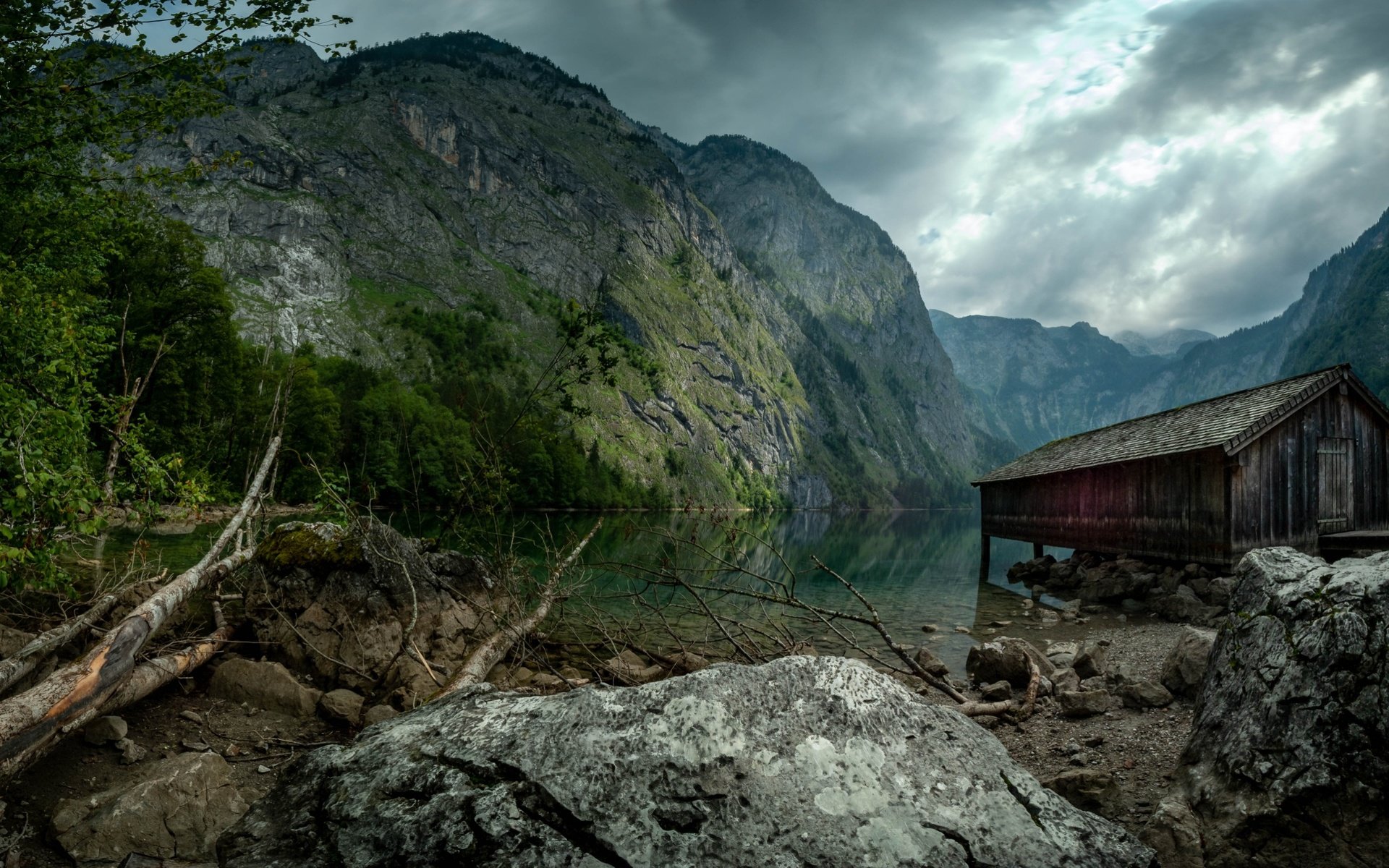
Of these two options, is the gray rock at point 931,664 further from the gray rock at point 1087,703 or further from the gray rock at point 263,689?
the gray rock at point 263,689

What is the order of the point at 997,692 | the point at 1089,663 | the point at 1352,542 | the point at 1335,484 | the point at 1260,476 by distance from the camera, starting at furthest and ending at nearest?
the point at 1335,484 → the point at 1260,476 → the point at 1352,542 → the point at 1089,663 → the point at 997,692

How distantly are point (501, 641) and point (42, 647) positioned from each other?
4.65 metres

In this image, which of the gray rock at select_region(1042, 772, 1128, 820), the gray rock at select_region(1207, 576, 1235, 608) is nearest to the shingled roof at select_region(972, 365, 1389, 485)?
the gray rock at select_region(1207, 576, 1235, 608)

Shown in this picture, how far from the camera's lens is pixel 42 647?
6.61m

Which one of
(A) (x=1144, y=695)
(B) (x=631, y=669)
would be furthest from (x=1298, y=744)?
(B) (x=631, y=669)

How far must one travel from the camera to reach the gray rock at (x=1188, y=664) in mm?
6562

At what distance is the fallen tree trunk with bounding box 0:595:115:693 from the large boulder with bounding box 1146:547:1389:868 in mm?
9123

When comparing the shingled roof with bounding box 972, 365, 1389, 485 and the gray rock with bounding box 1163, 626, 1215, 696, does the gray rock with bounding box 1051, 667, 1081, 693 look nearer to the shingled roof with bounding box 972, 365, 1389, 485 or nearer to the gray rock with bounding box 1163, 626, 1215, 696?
the gray rock with bounding box 1163, 626, 1215, 696

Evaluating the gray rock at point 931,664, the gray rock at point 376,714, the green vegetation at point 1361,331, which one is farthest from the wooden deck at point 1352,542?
the green vegetation at point 1361,331

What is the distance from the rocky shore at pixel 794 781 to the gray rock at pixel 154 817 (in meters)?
0.01

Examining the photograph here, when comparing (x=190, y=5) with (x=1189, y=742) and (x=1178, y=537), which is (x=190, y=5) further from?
(x=1178, y=537)

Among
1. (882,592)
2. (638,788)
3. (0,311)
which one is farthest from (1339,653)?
(882,592)

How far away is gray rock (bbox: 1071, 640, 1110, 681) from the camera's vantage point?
9430mm

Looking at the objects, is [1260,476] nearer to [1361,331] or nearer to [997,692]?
[997,692]
